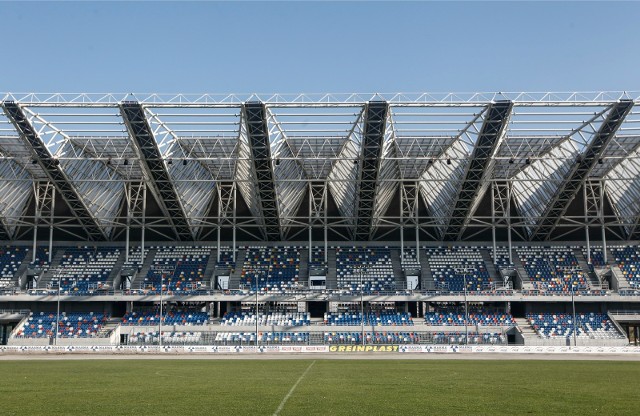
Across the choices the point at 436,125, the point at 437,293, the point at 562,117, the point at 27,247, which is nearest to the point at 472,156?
the point at 436,125

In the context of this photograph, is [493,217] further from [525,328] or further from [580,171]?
[525,328]

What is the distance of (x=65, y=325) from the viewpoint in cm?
7594

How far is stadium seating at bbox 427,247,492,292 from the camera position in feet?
262

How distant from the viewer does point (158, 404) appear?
874 inches

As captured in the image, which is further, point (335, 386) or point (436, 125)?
point (436, 125)

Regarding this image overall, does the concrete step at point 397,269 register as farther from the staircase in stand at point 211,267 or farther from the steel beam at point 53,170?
the steel beam at point 53,170

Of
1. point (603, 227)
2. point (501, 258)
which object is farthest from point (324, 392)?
point (501, 258)

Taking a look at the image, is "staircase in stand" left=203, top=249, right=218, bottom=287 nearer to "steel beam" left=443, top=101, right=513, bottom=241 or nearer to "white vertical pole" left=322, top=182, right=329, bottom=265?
"white vertical pole" left=322, top=182, right=329, bottom=265

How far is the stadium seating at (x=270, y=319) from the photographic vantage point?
249 feet

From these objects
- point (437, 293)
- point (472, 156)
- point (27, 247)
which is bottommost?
point (437, 293)

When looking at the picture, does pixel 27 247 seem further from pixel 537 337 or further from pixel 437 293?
pixel 537 337

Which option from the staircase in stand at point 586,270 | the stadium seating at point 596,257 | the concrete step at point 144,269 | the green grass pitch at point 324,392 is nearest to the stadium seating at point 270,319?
the concrete step at point 144,269

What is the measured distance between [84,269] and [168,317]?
1335cm

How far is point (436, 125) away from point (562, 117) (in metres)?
11.0
